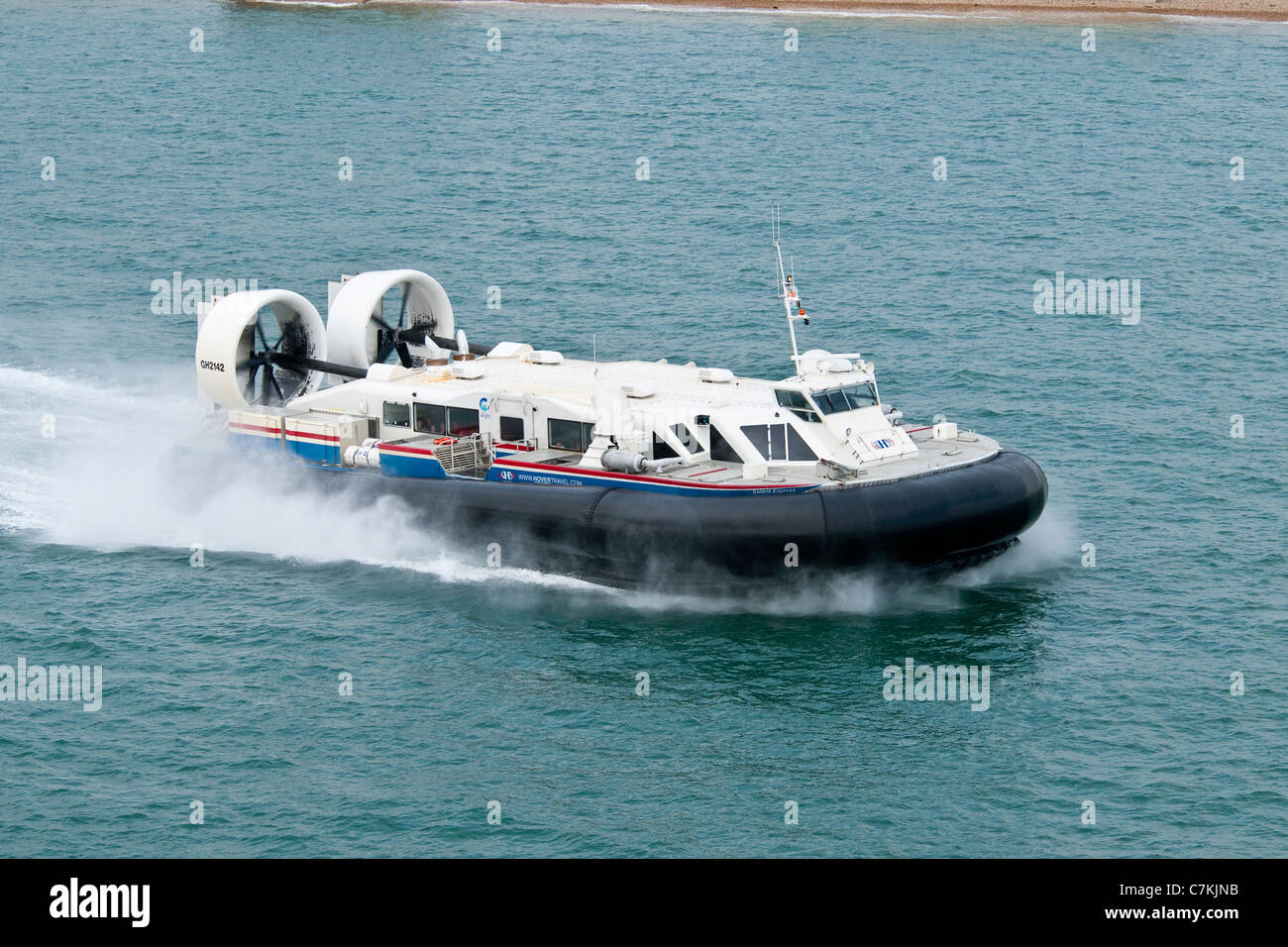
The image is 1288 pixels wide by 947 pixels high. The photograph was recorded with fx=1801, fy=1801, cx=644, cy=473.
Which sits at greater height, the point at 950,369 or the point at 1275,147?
the point at 1275,147

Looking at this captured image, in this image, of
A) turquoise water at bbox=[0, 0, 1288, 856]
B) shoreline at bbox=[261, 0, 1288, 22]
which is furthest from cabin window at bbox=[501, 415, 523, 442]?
shoreline at bbox=[261, 0, 1288, 22]

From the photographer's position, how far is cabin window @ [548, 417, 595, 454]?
32469 mm

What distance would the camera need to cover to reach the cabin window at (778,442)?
3097 centimetres

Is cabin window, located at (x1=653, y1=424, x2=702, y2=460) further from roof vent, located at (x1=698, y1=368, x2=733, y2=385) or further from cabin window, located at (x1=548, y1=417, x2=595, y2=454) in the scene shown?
roof vent, located at (x1=698, y1=368, x2=733, y2=385)

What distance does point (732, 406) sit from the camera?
31.6 m

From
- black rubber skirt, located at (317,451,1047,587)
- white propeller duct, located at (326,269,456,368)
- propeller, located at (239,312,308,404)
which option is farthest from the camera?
white propeller duct, located at (326,269,456,368)

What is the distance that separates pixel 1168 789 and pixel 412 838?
405 inches

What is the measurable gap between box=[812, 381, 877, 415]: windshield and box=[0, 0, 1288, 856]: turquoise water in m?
3.49

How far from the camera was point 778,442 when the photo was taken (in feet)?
102

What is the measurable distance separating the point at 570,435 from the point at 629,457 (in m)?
2.14

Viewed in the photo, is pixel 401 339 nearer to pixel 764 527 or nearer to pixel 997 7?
pixel 764 527

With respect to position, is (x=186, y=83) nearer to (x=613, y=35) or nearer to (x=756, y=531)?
(x=613, y=35)

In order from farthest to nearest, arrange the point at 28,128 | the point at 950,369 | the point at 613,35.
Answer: the point at 613,35 < the point at 28,128 < the point at 950,369
